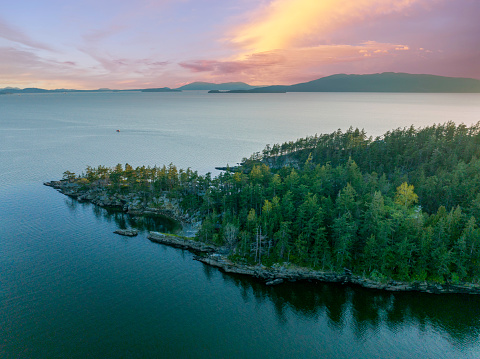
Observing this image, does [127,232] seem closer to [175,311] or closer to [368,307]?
[175,311]

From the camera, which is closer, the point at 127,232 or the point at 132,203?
the point at 127,232

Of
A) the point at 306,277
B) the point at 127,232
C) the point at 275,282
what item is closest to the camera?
the point at 275,282

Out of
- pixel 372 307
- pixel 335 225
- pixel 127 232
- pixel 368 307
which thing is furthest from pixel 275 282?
pixel 127 232

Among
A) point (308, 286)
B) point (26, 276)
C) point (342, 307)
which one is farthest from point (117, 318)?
point (342, 307)

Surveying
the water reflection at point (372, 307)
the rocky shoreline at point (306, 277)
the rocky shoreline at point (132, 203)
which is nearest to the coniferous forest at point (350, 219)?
the rocky shoreline at point (306, 277)

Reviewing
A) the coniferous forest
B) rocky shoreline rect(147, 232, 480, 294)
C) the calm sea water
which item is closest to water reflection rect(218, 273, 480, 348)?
the calm sea water

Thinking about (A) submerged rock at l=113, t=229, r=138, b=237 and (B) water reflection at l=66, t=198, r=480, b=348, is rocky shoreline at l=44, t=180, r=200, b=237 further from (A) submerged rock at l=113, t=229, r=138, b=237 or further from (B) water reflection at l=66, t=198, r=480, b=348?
(B) water reflection at l=66, t=198, r=480, b=348
